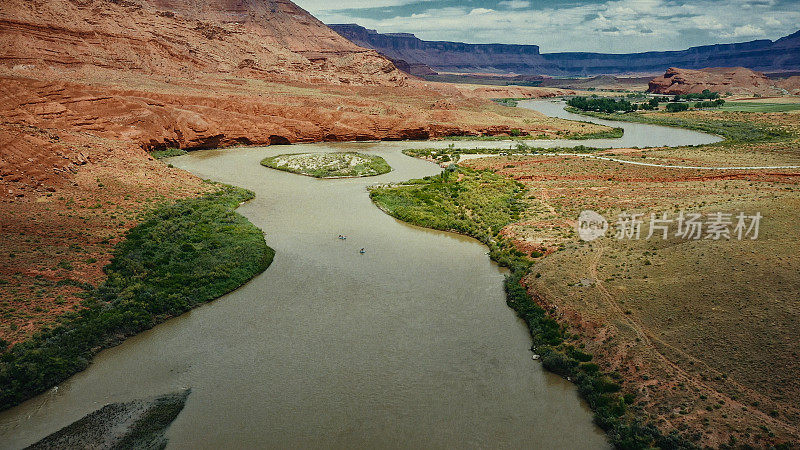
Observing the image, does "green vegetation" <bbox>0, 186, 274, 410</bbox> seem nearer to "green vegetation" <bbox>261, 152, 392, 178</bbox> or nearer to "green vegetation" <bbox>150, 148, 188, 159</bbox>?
"green vegetation" <bbox>261, 152, 392, 178</bbox>

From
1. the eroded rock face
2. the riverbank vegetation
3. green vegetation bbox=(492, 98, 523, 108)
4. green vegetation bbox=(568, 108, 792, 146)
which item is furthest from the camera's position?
the eroded rock face

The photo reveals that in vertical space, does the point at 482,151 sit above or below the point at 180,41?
below

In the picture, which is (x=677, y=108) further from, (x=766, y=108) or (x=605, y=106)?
(x=766, y=108)

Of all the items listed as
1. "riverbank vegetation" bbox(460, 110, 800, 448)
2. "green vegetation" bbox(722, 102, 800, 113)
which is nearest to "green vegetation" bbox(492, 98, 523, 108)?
"green vegetation" bbox(722, 102, 800, 113)

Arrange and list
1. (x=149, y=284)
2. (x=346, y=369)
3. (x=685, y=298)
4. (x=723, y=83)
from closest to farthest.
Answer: (x=346, y=369)
(x=685, y=298)
(x=149, y=284)
(x=723, y=83)

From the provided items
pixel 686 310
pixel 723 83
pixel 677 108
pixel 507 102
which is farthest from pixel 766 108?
pixel 686 310

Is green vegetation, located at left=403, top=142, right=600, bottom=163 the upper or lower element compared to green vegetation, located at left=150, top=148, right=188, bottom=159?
lower
